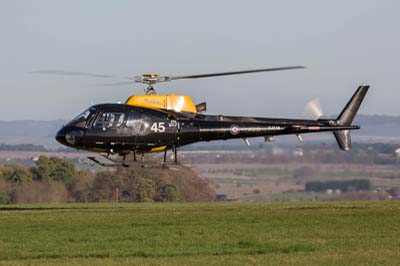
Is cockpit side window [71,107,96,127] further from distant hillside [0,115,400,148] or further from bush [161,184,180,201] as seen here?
bush [161,184,180,201]

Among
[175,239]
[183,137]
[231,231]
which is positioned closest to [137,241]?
[175,239]

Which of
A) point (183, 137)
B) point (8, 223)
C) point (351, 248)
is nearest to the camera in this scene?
point (351, 248)

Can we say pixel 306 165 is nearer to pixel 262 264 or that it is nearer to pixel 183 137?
pixel 183 137

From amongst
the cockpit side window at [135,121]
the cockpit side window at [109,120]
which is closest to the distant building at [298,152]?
the cockpit side window at [135,121]

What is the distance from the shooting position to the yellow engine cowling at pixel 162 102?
135 feet

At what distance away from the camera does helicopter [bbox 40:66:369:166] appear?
39844 mm

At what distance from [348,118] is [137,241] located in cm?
1786

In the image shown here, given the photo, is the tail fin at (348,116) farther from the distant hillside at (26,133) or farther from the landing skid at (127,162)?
the distant hillside at (26,133)

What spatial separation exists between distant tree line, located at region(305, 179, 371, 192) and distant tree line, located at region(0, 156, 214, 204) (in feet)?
72.3

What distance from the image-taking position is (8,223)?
32781 mm

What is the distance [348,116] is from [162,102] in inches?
284

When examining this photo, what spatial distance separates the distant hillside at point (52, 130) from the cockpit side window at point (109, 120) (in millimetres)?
2853

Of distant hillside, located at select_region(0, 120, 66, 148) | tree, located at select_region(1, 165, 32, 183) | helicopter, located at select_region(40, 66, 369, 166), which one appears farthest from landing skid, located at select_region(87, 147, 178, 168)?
distant hillside, located at select_region(0, 120, 66, 148)

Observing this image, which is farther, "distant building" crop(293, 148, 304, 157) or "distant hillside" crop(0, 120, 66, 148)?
"distant hillside" crop(0, 120, 66, 148)
